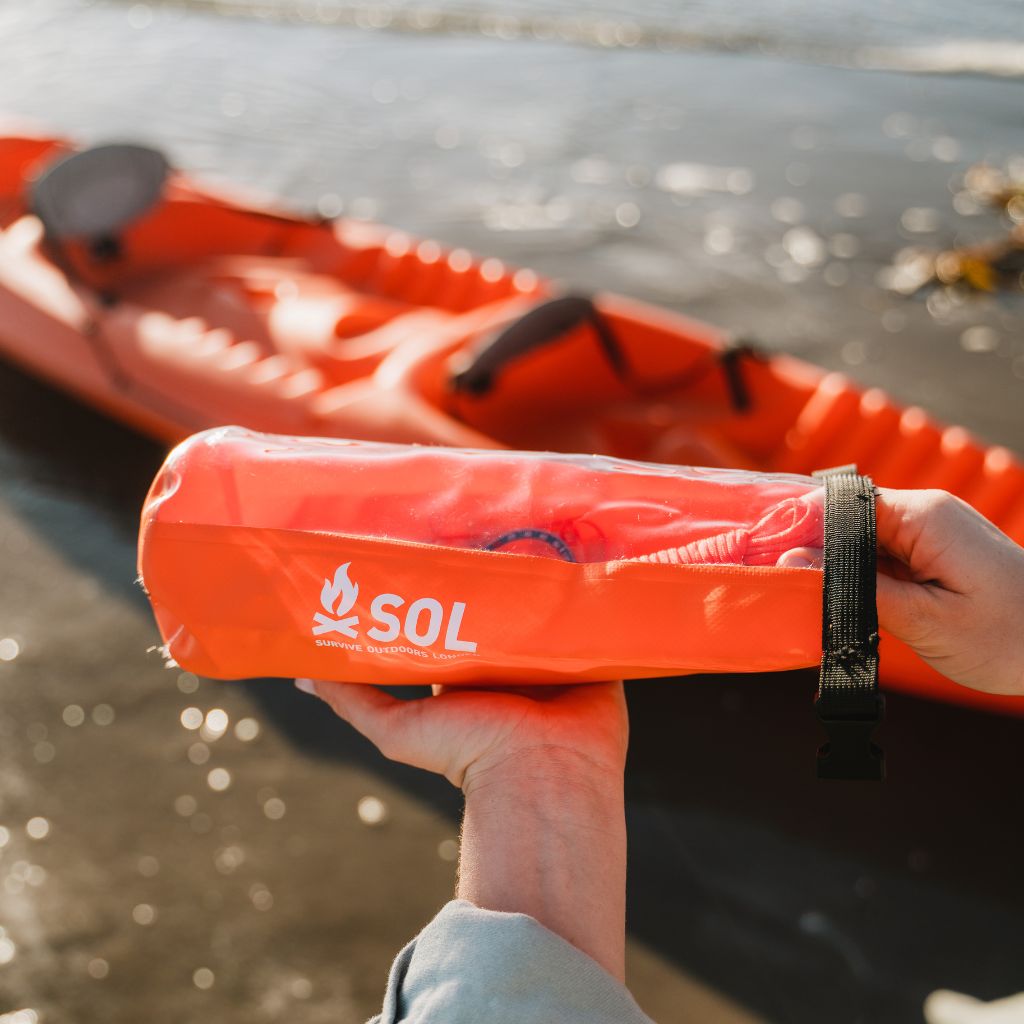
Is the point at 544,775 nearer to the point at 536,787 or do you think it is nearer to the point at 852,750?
the point at 536,787

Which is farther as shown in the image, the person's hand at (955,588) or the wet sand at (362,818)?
the wet sand at (362,818)

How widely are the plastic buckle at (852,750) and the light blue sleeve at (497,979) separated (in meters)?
0.49

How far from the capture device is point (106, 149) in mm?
4562

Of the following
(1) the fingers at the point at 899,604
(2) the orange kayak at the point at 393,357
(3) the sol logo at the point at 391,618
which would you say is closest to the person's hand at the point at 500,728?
(3) the sol logo at the point at 391,618

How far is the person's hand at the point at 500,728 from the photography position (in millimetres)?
1520

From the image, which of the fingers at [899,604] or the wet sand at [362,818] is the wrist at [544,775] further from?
the wet sand at [362,818]

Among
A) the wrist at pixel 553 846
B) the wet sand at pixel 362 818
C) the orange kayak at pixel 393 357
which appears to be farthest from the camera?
the orange kayak at pixel 393 357

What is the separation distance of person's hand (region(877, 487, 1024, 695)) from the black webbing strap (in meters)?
0.06

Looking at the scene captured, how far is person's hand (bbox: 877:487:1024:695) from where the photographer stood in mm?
1407

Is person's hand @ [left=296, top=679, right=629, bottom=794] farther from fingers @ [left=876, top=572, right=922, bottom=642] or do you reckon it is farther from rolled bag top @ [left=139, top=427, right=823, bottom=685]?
fingers @ [left=876, top=572, right=922, bottom=642]

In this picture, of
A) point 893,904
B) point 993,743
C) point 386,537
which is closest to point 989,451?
point 993,743

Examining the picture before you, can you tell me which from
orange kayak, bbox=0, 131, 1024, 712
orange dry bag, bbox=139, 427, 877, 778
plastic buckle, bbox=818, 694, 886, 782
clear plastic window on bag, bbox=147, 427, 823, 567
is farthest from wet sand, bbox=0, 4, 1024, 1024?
clear plastic window on bag, bbox=147, 427, 823, 567

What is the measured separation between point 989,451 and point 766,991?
1.96 meters

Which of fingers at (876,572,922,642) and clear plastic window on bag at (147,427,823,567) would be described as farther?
clear plastic window on bag at (147,427,823,567)
